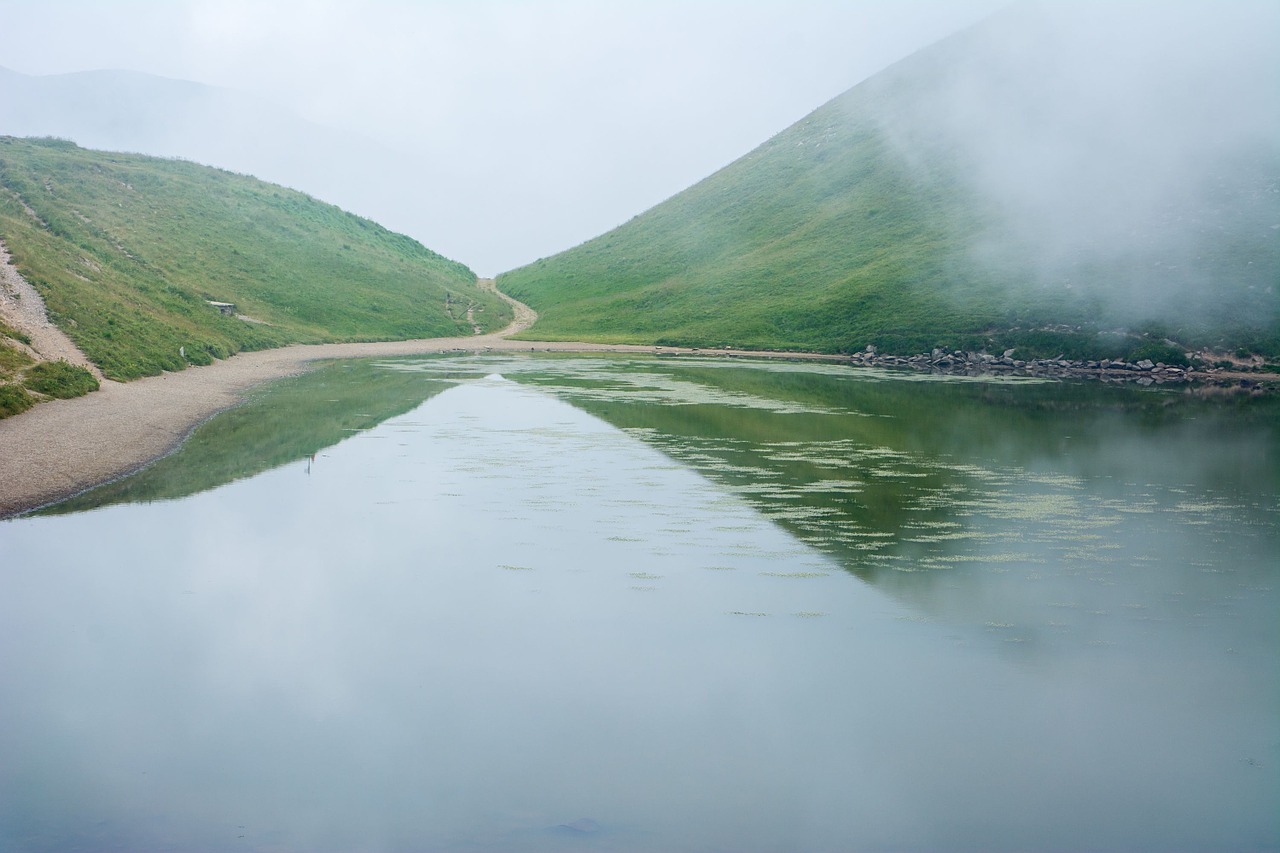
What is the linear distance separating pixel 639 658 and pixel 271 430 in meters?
22.6

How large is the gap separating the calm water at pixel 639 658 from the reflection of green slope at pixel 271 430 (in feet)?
1.13

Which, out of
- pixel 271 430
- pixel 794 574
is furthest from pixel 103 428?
pixel 794 574

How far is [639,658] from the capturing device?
13.5 metres

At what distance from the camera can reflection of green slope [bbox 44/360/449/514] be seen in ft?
75.9

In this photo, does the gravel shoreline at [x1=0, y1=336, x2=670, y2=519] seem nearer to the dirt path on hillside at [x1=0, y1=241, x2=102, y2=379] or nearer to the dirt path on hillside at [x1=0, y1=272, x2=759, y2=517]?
the dirt path on hillside at [x1=0, y1=272, x2=759, y2=517]

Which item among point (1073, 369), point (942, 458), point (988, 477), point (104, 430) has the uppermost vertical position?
point (104, 430)

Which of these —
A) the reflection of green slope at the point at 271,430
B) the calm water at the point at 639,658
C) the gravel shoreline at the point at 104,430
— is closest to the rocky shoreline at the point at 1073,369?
the reflection of green slope at the point at 271,430

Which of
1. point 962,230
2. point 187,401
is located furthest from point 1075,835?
point 962,230

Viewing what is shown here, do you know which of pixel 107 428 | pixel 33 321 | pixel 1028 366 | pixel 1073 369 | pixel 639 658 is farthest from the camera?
pixel 1028 366

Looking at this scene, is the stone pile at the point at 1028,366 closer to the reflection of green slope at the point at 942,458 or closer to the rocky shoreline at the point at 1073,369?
the rocky shoreline at the point at 1073,369

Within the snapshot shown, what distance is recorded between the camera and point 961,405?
4622 cm

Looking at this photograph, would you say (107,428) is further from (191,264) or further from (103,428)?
(191,264)

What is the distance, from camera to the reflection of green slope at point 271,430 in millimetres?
23141

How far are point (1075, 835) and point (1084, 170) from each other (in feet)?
370
